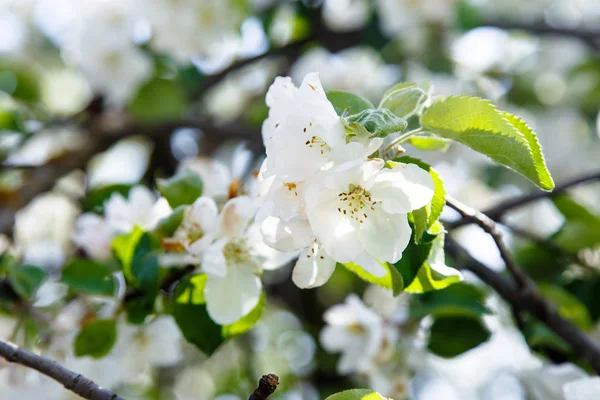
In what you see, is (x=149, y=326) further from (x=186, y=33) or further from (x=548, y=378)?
(x=186, y=33)

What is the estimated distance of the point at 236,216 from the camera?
2.91ft

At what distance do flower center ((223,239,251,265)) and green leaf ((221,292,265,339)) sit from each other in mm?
72

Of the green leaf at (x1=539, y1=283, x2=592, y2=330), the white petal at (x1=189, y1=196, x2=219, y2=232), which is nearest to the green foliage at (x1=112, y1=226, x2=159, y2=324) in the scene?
the white petal at (x1=189, y1=196, x2=219, y2=232)

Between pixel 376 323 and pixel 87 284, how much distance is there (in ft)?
1.72

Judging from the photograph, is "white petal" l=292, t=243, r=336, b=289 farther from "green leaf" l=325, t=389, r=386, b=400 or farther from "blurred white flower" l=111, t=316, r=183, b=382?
"blurred white flower" l=111, t=316, r=183, b=382

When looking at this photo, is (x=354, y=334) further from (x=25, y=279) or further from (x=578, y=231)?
(x=25, y=279)

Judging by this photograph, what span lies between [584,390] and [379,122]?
0.49 meters

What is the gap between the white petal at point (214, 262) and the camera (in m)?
0.84

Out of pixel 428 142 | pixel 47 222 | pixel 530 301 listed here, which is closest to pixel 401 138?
pixel 428 142

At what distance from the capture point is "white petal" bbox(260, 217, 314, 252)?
0.71m

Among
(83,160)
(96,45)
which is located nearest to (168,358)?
(83,160)

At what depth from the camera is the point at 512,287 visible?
1.11 m

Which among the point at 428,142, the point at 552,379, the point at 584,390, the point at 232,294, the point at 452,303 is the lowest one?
the point at 552,379

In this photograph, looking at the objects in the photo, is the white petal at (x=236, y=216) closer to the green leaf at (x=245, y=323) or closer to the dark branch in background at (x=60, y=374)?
the green leaf at (x=245, y=323)
